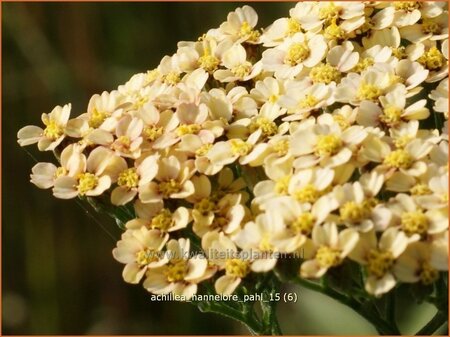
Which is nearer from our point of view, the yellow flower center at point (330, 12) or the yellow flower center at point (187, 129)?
the yellow flower center at point (187, 129)

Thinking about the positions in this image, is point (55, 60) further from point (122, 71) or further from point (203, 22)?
point (203, 22)

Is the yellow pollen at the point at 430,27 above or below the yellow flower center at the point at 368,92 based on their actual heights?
above

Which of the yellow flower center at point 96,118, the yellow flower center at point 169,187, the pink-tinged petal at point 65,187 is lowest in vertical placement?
the pink-tinged petal at point 65,187

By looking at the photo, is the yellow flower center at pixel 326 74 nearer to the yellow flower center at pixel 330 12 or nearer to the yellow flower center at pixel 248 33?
the yellow flower center at pixel 330 12

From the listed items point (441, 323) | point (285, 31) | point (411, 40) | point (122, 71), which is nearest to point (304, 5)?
point (285, 31)

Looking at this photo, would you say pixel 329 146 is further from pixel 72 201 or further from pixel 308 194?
pixel 72 201

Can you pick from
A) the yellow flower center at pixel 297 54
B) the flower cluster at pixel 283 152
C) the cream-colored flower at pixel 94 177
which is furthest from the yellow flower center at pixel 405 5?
the cream-colored flower at pixel 94 177

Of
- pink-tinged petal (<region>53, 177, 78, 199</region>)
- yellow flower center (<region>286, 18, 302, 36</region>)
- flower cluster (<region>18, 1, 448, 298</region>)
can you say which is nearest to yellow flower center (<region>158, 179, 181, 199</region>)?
flower cluster (<region>18, 1, 448, 298</region>)
